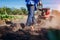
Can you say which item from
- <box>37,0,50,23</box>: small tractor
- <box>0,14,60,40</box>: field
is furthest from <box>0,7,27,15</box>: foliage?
<box>37,0,50,23</box>: small tractor

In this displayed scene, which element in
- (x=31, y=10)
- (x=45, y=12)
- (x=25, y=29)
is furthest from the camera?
(x=45, y=12)

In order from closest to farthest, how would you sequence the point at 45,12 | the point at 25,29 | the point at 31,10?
the point at 25,29
the point at 31,10
the point at 45,12

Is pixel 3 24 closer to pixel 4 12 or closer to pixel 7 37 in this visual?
pixel 4 12

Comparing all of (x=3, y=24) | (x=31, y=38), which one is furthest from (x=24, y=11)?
(x=31, y=38)

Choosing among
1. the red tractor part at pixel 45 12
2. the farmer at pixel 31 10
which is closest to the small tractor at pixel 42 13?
the red tractor part at pixel 45 12

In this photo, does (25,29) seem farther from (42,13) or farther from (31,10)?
(42,13)

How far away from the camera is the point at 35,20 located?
3.83m

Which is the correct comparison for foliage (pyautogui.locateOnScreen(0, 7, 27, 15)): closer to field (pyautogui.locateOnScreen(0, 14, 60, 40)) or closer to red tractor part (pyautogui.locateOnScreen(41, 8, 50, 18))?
field (pyautogui.locateOnScreen(0, 14, 60, 40))

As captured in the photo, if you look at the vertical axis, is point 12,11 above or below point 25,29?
above

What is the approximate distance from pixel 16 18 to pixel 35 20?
0.33 metres

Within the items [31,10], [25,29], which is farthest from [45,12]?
[25,29]

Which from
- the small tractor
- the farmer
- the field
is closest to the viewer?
the field

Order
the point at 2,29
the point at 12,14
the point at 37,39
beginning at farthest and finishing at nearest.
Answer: the point at 12,14
the point at 2,29
the point at 37,39

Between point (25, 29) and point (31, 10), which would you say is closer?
point (25, 29)
